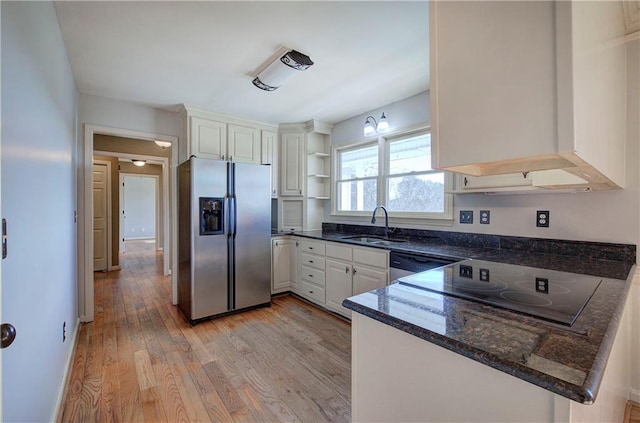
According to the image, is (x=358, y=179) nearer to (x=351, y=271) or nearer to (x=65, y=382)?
(x=351, y=271)

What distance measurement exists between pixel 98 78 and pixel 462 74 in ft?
10.3

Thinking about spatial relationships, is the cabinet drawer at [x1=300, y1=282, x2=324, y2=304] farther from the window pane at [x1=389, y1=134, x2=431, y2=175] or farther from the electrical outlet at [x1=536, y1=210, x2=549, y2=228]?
the electrical outlet at [x1=536, y1=210, x2=549, y2=228]

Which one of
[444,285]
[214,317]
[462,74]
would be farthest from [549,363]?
[214,317]

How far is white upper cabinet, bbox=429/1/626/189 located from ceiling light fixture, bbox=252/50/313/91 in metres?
1.54

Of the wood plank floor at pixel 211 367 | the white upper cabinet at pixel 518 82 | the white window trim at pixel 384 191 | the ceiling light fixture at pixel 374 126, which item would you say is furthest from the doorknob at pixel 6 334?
the ceiling light fixture at pixel 374 126

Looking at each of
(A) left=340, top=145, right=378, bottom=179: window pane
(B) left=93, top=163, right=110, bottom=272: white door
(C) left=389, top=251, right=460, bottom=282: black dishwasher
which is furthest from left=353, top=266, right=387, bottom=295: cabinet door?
(B) left=93, top=163, right=110, bottom=272: white door

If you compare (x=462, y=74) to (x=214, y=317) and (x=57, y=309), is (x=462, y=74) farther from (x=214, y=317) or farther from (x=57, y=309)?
(x=214, y=317)

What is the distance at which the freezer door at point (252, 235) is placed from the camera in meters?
3.17

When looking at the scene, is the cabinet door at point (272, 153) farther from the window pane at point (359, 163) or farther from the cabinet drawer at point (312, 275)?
the cabinet drawer at point (312, 275)

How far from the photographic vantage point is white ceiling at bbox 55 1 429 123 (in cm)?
173

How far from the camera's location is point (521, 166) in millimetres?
918

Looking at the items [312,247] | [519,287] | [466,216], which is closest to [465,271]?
[519,287]

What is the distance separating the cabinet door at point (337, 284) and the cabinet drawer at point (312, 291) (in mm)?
111

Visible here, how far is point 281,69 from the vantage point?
2.32 meters
